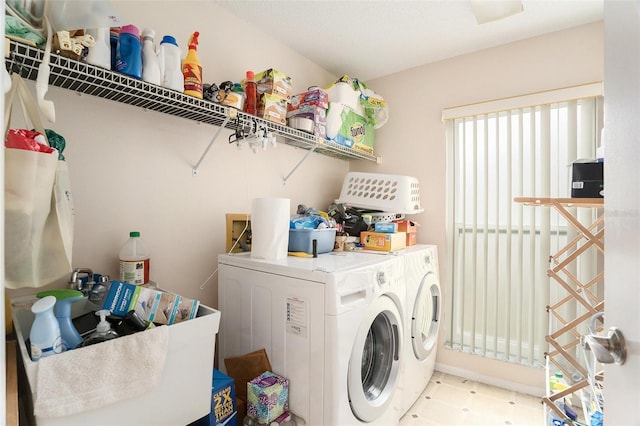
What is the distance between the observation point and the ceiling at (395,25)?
1824 mm

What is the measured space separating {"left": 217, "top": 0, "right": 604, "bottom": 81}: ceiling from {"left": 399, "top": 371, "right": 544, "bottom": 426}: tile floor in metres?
2.42

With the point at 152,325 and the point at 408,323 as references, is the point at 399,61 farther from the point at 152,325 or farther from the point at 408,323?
the point at 152,325

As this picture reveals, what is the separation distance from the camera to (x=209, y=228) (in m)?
1.79

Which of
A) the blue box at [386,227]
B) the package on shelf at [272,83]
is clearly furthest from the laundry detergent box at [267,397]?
the package on shelf at [272,83]

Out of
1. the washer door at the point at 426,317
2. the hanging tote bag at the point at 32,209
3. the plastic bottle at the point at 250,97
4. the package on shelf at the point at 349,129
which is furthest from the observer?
the package on shelf at the point at 349,129

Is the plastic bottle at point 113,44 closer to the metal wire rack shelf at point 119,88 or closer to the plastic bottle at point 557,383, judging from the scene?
the metal wire rack shelf at point 119,88

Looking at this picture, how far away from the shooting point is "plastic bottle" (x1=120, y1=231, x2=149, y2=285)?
4.30ft

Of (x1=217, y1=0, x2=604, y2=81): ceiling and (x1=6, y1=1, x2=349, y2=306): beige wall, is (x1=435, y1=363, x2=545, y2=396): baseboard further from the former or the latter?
(x1=217, y1=0, x2=604, y2=81): ceiling

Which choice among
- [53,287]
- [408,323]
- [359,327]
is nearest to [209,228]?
[53,287]

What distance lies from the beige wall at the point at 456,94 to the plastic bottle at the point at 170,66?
6.00 ft

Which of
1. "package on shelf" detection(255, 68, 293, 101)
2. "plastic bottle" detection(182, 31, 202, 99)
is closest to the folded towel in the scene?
"plastic bottle" detection(182, 31, 202, 99)

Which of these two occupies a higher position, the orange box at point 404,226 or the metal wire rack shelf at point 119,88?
the metal wire rack shelf at point 119,88

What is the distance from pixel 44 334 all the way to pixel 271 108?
1.34 metres

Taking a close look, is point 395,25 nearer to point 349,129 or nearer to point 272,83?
point 349,129
